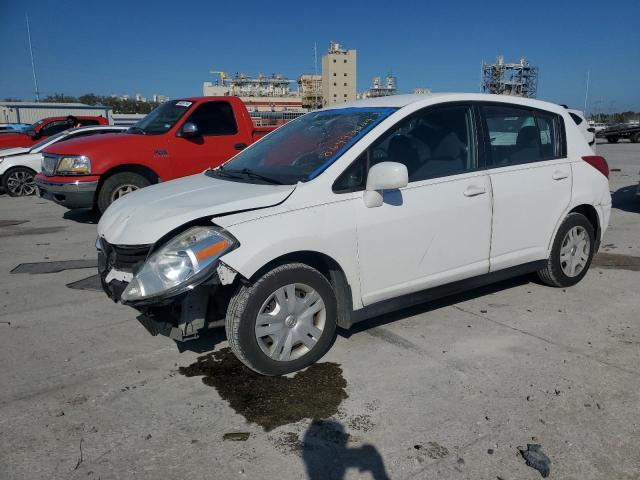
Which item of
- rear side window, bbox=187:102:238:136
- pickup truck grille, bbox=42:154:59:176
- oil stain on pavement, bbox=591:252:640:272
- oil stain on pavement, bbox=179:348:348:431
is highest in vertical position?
rear side window, bbox=187:102:238:136

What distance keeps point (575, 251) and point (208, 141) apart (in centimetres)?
573

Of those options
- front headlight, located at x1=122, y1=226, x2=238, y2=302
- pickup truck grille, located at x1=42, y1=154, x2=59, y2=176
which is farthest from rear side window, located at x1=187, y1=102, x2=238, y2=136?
front headlight, located at x1=122, y1=226, x2=238, y2=302

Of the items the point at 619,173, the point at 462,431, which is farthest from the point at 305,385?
the point at 619,173

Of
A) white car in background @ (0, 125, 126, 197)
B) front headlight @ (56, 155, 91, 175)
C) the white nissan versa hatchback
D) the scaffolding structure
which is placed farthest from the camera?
the scaffolding structure

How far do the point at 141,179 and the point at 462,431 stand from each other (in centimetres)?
668

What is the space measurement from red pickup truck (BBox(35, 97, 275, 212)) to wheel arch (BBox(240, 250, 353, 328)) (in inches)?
205

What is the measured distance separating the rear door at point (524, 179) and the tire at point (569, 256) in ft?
0.48

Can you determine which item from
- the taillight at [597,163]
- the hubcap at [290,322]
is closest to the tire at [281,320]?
the hubcap at [290,322]

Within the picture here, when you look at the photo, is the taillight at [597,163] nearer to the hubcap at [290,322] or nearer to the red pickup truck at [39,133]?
the hubcap at [290,322]

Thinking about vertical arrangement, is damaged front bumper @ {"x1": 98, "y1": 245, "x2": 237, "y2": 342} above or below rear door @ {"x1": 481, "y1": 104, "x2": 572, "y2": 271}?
below

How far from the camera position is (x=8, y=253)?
682 centimetres

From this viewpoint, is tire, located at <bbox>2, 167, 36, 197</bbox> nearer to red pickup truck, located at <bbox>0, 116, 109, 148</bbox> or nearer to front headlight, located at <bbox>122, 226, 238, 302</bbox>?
red pickup truck, located at <bbox>0, 116, 109, 148</bbox>

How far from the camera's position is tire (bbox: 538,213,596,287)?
4793 mm

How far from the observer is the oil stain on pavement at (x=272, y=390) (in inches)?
118
